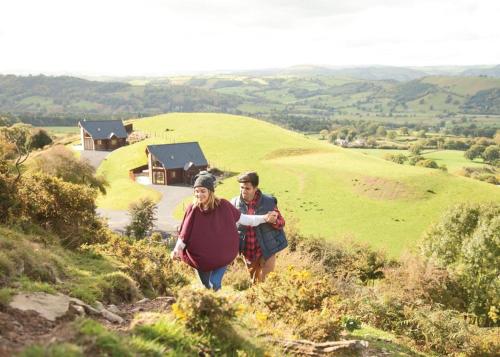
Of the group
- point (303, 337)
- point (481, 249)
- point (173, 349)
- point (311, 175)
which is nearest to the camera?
point (173, 349)

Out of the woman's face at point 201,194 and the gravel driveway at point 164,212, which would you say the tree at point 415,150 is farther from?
the woman's face at point 201,194

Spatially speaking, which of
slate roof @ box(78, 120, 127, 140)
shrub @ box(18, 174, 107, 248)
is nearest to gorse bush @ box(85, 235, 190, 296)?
shrub @ box(18, 174, 107, 248)

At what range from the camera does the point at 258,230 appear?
9.12 metres

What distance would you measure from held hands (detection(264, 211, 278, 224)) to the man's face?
1.74 feet

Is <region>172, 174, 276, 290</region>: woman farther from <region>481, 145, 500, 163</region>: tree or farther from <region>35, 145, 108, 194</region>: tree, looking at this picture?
<region>481, 145, 500, 163</region>: tree

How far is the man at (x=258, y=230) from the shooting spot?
8.95m

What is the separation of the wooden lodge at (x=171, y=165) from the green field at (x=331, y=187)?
16.0ft

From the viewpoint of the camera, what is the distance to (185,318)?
5.38 m

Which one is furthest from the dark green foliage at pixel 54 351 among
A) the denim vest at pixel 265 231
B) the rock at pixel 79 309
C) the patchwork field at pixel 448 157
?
the patchwork field at pixel 448 157

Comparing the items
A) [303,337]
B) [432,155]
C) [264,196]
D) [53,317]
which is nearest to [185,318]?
[53,317]

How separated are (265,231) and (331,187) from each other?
2615 inches

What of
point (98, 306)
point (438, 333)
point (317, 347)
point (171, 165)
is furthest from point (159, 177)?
point (317, 347)

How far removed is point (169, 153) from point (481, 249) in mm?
55423

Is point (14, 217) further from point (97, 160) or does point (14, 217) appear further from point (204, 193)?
point (97, 160)
